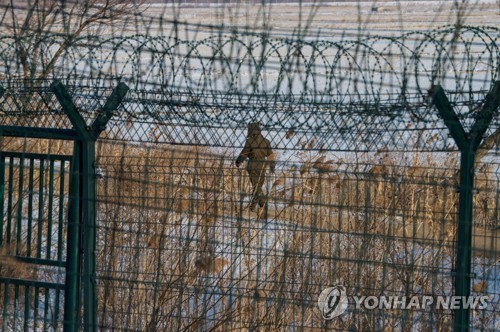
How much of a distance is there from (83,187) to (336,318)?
65.9 inches

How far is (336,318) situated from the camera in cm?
465

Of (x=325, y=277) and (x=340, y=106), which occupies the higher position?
(x=340, y=106)

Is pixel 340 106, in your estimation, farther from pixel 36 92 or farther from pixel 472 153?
pixel 36 92

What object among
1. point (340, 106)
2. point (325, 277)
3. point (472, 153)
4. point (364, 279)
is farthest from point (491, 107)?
point (325, 277)

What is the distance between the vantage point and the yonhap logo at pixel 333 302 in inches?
173

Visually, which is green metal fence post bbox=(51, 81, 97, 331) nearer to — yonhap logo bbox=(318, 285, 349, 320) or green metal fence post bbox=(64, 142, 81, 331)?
green metal fence post bbox=(64, 142, 81, 331)

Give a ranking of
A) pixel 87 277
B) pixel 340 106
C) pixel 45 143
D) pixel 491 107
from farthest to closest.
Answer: pixel 45 143 → pixel 87 277 → pixel 340 106 → pixel 491 107

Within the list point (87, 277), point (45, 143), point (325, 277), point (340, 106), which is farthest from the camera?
point (45, 143)

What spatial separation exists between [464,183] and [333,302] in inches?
46.1

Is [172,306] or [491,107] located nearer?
[491,107]

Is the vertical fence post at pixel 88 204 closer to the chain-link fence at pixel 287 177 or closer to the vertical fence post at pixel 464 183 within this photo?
the chain-link fence at pixel 287 177

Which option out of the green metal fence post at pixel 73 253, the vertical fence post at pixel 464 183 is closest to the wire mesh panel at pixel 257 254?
the green metal fence post at pixel 73 253

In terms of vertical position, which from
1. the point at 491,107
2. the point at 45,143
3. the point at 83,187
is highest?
the point at 45,143

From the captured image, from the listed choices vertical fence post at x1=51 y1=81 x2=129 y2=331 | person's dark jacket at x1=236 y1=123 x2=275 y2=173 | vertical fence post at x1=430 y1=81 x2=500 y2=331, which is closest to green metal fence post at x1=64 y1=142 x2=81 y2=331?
vertical fence post at x1=51 y1=81 x2=129 y2=331
